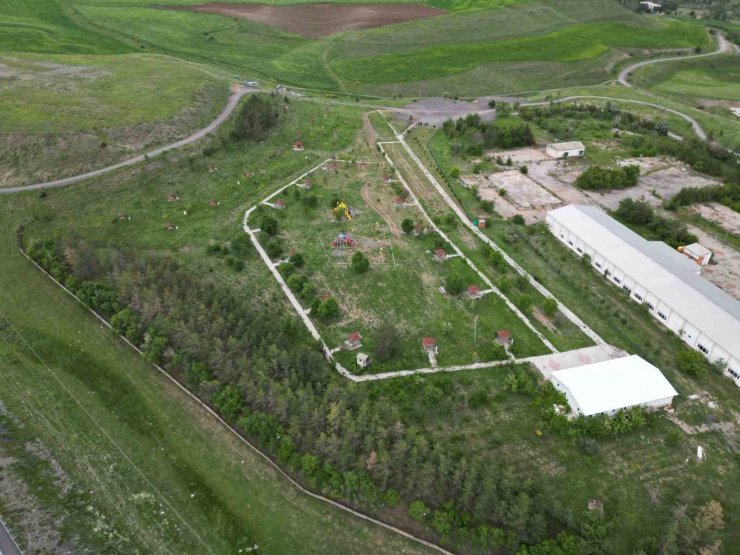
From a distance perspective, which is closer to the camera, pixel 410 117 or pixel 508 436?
pixel 508 436

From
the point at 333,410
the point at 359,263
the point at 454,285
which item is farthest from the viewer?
the point at 359,263

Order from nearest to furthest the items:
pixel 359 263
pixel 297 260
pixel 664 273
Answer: pixel 664 273 → pixel 359 263 → pixel 297 260

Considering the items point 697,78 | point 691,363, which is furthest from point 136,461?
point 697,78

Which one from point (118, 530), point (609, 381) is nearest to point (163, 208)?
point (118, 530)

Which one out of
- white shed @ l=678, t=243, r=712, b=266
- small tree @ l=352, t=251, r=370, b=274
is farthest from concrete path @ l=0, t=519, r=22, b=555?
white shed @ l=678, t=243, r=712, b=266

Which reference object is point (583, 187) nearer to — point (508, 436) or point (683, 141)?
point (683, 141)

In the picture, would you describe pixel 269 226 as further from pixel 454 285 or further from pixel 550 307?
pixel 550 307

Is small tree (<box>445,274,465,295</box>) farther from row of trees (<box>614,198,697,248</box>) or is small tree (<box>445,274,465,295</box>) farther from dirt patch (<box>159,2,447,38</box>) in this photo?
dirt patch (<box>159,2,447,38</box>)
